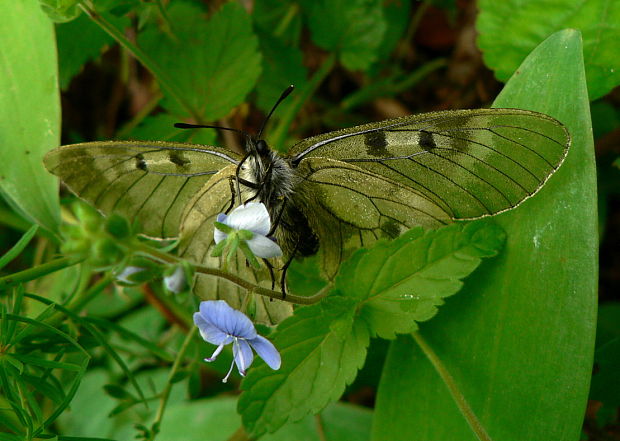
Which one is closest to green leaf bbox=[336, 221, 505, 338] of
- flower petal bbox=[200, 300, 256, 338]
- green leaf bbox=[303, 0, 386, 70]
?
flower petal bbox=[200, 300, 256, 338]

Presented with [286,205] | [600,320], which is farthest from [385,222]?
[600,320]

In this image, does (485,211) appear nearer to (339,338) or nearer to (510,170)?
(510,170)

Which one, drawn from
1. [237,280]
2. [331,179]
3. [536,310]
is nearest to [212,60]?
[331,179]

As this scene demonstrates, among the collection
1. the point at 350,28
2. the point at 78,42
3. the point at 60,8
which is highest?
the point at 350,28

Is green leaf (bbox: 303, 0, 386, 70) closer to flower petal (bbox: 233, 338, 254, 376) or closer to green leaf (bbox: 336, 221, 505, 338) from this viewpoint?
green leaf (bbox: 336, 221, 505, 338)

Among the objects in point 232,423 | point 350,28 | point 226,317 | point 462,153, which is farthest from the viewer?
point 350,28

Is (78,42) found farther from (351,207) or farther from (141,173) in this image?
(351,207)

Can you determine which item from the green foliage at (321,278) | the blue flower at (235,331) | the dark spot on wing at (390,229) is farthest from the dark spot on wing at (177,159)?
the dark spot on wing at (390,229)
